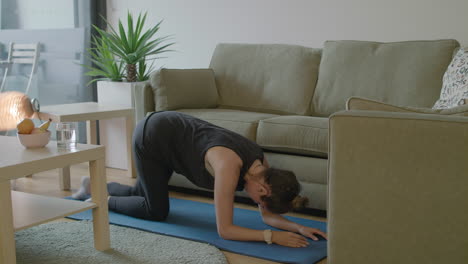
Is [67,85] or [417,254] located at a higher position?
[67,85]

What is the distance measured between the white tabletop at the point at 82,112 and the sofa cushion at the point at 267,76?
2.39ft

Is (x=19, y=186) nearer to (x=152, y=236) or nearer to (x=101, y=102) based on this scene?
(x=101, y=102)

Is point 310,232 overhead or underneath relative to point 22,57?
underneath

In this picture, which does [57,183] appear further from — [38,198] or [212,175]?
[212,175]

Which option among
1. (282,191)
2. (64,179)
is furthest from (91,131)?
(282,191)

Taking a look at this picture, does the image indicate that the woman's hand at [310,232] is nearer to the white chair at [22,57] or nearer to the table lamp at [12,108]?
the table lamp at [12,108]

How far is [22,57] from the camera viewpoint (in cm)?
456

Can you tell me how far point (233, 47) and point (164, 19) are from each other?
3.37 feet

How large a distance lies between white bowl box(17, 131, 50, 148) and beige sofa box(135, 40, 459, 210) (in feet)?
3.95

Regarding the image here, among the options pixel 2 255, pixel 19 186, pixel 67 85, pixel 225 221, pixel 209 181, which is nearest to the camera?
pixel 2 255

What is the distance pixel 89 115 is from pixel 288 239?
175cm

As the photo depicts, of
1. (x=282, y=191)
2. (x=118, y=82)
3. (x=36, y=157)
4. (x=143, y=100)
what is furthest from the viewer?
(x=118, y=82)

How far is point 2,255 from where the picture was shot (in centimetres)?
209

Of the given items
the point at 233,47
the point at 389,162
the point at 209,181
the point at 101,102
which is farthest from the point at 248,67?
the point at 389,162
